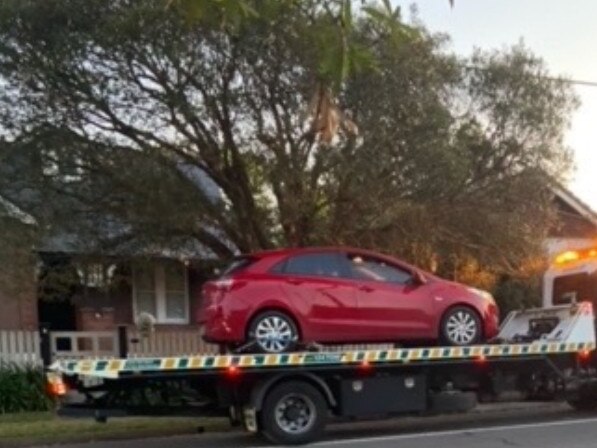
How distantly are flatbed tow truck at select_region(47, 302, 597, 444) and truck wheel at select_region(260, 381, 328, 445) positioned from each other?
0.01m

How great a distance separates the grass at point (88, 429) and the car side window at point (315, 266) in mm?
2831

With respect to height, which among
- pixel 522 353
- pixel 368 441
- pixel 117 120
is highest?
pixel 117 120

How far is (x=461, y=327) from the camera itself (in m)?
13.3

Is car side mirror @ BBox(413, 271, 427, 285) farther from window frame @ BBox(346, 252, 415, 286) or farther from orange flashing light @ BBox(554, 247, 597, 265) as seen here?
orange flashing light @ BBox(554, 247, 597, 265)

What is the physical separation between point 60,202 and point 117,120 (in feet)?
5.71

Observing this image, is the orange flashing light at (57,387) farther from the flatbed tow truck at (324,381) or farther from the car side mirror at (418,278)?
the car side mirror at (418,278)

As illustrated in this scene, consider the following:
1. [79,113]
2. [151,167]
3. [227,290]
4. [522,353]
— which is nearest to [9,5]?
[79,113]

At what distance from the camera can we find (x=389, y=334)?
42.2 feet

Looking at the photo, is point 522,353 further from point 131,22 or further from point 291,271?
point 131,22

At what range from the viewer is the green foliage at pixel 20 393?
→ 16969 mm

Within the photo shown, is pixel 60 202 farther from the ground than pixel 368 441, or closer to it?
farther from the ground

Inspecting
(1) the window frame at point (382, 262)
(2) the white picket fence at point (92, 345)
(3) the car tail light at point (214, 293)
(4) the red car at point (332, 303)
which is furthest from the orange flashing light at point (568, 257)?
(2) the white picket fence at point (92, 345)

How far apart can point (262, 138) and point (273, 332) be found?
3.84 metres

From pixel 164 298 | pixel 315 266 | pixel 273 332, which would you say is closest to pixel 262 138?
pixel 315 266
